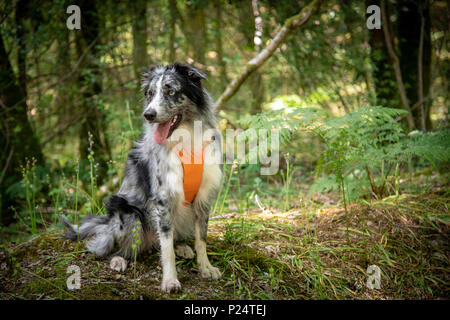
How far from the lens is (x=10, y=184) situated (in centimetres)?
636

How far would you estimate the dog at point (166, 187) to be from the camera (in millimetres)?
2920

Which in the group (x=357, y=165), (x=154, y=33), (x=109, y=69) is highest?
(x=154, y=33)

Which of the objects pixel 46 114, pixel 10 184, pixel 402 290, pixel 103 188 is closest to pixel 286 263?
pixel 402 290

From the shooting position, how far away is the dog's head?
2877 mm

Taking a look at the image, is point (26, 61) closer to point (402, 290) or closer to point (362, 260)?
point (362, 260)

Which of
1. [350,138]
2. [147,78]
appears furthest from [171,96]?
[350,138]

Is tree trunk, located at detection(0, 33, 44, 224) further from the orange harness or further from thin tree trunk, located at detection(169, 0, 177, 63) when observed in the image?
the orange harness

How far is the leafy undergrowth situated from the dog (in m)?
0.17

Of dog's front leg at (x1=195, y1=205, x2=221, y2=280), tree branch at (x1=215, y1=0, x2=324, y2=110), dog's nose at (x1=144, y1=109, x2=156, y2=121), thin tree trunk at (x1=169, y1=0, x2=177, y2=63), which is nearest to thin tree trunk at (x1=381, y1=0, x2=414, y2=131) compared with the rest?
tree branch at (x1=215, y1=0, x2=324, y2=110)

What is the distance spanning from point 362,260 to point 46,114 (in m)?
7.10

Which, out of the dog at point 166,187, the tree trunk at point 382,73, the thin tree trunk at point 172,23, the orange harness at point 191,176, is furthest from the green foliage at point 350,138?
the thin tree trunk at point 172,23

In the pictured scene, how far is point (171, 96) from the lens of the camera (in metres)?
2.97

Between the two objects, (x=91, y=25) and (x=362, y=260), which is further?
(x=91, y=25)

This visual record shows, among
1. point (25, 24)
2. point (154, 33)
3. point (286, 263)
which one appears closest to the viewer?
point (286, 263)
